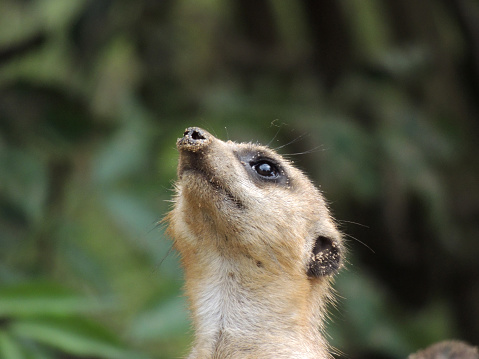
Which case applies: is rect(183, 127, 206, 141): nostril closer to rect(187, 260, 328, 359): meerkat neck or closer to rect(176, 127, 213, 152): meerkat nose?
rect(176, 127, 213, 152): meerkat nose

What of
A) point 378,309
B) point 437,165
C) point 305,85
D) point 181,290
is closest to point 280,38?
point 305,85

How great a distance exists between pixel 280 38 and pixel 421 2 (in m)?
1.29

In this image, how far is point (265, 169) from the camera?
296 centimetres

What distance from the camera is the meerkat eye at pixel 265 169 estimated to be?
295 centimetres

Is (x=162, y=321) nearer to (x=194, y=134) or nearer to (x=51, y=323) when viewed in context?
(x=51, y=323)

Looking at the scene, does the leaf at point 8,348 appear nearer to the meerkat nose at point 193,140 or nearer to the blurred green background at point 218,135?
the blurred green background at point 218,135

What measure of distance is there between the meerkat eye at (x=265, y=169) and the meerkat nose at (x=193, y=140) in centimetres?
34

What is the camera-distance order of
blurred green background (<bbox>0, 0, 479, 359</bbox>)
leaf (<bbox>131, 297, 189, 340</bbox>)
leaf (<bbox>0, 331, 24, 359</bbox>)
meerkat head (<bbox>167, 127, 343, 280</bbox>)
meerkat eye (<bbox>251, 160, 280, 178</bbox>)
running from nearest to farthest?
leaf (<bbox>0, 331, 24, 359</bbox>) → meerkat head (<bbox>167, 127, 343, 280</bbox>) → meerkat eye (<bbox>251, 160, 280, 178</bbox>) → leaf (<bbox>131, 297, 189, 340</bbox>) → blurred green background (<bbox>0, 0, 479, 359</bbox>)

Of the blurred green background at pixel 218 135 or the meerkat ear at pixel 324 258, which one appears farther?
the blurred green background at pixel 218 135

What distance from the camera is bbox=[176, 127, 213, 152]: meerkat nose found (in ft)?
8.75

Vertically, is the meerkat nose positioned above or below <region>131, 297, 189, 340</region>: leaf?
above

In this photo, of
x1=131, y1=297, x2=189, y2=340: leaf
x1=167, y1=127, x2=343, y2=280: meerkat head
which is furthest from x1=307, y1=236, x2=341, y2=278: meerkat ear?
x1=131, y1=297, x2=189, y2=340: leaf

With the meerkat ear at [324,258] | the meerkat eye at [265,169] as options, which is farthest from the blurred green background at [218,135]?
the meerkat eye at [265,169]

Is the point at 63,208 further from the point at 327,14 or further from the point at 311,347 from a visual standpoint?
the point at 327,14
